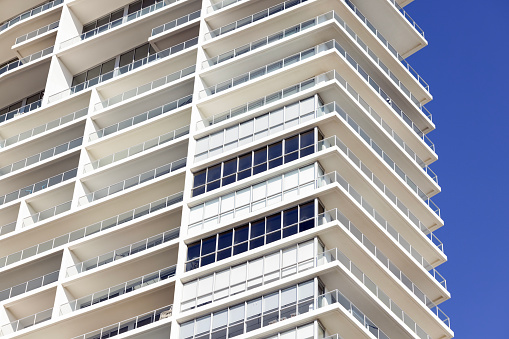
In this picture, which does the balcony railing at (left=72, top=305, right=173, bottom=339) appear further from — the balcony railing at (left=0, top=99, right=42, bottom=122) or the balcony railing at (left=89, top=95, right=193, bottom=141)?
the balcony railing at (left=0, top=99, right=42, bottom=122)

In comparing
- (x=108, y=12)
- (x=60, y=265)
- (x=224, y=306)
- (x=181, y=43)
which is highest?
(x=108, y=12)

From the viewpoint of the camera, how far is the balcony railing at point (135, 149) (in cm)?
7225

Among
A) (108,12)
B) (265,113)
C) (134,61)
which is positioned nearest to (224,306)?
(265,113)

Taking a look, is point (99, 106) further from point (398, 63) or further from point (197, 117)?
point (398, 63)

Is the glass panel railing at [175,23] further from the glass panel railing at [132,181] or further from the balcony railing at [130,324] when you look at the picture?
the balcony railing at [130,324]

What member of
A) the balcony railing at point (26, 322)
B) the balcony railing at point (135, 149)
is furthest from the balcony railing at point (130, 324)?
the balcony railing at point (135, 149)

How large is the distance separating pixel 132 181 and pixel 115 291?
26.2 feet

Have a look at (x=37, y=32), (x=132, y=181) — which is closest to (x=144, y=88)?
(x=132, y=181)

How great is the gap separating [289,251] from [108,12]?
31.3 metres

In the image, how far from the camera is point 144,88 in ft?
251

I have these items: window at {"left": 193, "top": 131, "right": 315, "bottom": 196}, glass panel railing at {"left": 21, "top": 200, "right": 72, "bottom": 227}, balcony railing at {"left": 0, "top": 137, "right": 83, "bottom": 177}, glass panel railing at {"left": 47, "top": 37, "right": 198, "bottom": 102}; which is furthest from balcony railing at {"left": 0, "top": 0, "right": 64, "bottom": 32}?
window at {"left": 193, "top": 131, "right": 315, "bottom": 196}

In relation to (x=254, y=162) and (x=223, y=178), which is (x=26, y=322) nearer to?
(x=223, y=178)

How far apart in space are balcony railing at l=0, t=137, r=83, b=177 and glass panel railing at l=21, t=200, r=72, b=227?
5127 mm

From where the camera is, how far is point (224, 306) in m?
59.7
